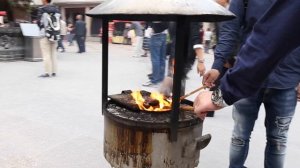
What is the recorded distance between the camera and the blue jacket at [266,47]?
1056 millimetres

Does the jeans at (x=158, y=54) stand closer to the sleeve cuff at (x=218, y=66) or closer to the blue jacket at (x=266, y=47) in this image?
the sleeve cuff at (x=218, y=66)

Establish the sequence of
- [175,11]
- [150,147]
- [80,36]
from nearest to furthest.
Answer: [175,11]
[150,147]
[80,36]

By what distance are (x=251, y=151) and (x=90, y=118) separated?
6.97 ft

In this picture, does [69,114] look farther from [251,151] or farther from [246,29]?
[246,29]

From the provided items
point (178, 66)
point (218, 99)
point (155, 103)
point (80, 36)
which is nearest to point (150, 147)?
point (155, 103)

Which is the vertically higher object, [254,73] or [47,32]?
[254,73]

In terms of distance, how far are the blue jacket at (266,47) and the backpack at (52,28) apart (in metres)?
6.53

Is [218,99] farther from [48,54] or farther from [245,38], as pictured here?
[48,54]

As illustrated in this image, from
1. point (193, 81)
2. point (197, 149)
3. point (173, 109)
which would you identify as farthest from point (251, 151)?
point (193, 81)

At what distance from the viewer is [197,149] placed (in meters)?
2.47

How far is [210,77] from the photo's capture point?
2633 millimetres

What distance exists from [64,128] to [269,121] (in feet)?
8.44

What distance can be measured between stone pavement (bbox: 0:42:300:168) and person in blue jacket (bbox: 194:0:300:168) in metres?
0.90

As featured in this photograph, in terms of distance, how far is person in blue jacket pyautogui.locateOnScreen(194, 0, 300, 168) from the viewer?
3.57 feet
